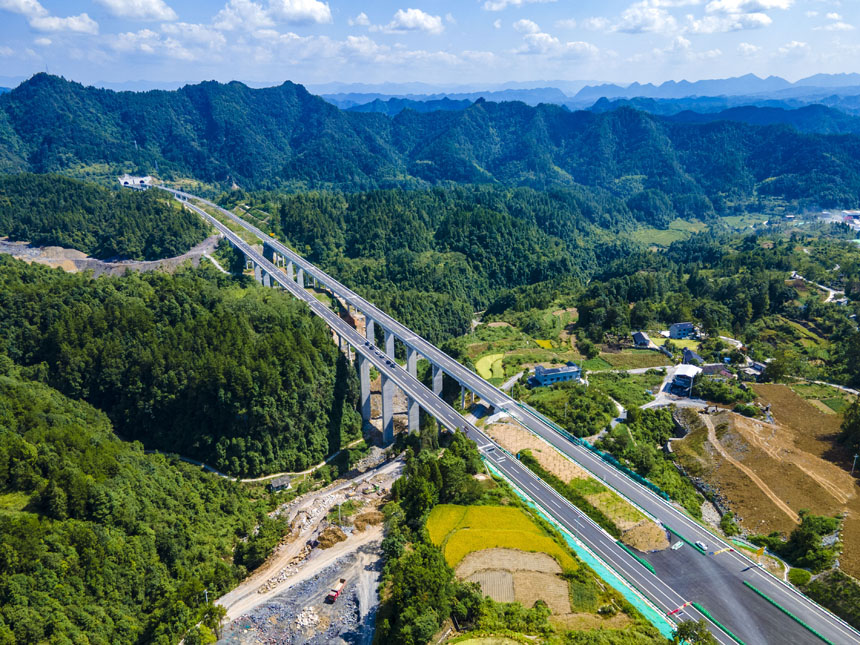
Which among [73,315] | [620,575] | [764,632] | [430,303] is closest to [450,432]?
[620,575]

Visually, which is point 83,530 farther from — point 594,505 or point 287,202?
point 287,202

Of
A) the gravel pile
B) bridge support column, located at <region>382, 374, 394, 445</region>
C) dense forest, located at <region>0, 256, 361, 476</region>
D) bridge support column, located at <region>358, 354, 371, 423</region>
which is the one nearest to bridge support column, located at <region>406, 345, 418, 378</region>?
bridge support column, located at <region>382, 374, 394, 445</region>

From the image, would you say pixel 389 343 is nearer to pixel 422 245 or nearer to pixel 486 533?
pixel 486 533

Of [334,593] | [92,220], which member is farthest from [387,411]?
[92,220]

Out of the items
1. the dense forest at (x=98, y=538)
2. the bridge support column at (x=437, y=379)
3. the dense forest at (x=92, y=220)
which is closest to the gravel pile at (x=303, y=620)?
the dense forest at (x=98, y=538)

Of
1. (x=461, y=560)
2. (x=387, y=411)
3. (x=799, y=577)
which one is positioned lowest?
(x=387, y=411)

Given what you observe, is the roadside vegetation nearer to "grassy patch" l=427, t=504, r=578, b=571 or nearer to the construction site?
"grassy patch" l=427, t=504, r=578, b=571
